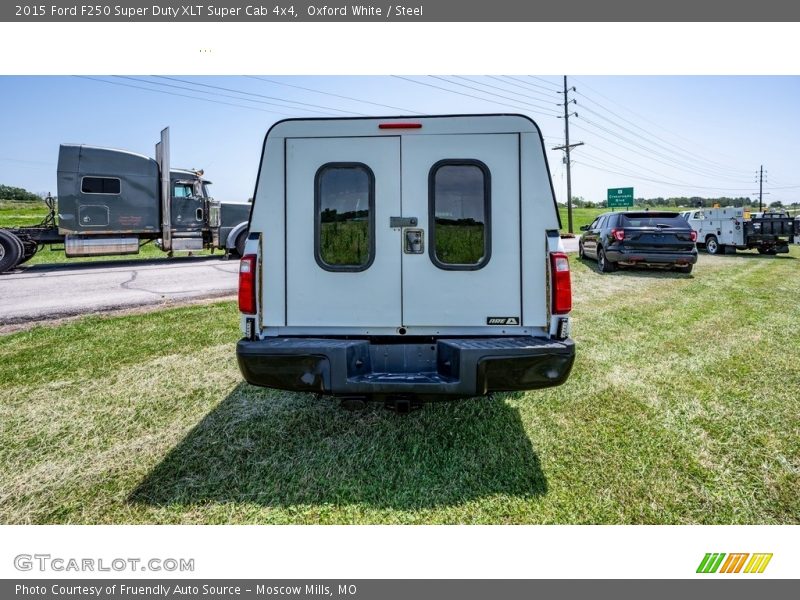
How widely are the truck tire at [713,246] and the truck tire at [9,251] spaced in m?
24.5

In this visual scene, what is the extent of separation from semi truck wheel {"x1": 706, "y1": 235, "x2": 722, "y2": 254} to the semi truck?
1886 cm

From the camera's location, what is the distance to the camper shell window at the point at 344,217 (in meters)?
3.18

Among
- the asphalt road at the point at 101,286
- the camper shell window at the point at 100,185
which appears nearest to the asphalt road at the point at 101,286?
the asphalt road at the point at 101,286

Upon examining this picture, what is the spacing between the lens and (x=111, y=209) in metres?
14.0

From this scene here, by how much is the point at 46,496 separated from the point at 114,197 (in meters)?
14.0

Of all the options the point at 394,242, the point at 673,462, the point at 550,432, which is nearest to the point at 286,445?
the point at 394,242

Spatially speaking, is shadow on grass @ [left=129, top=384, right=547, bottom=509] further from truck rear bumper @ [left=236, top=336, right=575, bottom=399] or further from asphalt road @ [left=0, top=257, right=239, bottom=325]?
asphalt road @ [left=0, top=257, right=239, bottom=325]

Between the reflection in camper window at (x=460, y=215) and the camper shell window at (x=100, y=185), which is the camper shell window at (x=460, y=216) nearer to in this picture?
the reflection in camper window at (x=460, y=215)

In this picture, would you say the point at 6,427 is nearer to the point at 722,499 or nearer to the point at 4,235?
the point at 722,499

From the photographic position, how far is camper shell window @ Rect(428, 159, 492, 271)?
316cm

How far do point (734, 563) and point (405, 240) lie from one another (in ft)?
8.34

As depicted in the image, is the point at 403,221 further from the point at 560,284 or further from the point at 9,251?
the point at 9,251

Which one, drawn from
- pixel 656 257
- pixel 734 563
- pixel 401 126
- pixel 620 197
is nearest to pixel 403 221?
pixel 401 126

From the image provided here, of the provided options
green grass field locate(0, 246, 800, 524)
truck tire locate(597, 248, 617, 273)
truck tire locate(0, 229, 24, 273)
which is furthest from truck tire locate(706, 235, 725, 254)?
truck tire locate(0, 229, 24, 273)
